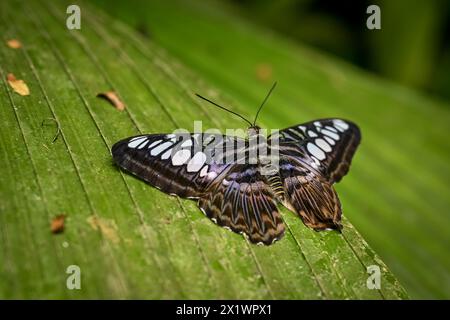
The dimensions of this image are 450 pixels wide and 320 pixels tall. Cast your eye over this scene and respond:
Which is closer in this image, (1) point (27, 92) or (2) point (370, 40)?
(1) point (27, 92)

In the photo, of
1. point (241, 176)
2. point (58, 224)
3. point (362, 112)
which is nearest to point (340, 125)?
point (241, 176)

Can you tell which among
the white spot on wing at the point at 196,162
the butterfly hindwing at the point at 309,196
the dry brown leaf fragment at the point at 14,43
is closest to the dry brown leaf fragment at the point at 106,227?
the white spot on wing at the point at 196,162

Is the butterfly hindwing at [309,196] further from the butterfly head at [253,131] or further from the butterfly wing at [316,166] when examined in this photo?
the butterfly head at [253,131]

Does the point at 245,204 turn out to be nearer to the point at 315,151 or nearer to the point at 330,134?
the point at 315,151

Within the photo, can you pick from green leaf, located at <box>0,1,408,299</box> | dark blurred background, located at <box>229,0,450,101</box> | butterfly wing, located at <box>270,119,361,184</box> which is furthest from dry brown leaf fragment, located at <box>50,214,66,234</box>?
Result: dark blurred background, located at <box>229,0,450,101</box>

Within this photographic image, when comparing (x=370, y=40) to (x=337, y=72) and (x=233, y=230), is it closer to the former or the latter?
(x=337, y=72)
